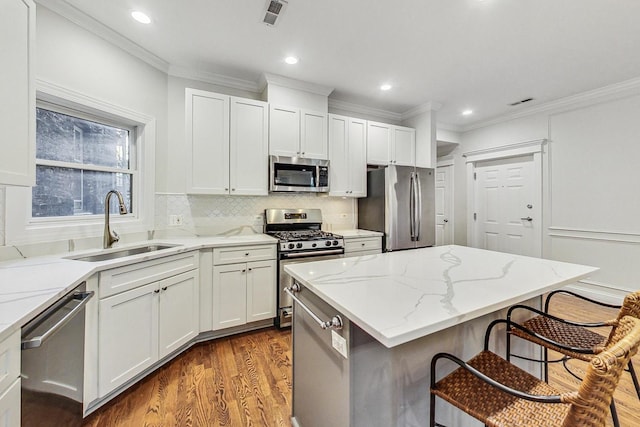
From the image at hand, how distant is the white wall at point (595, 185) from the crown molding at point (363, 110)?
2063 millimetres

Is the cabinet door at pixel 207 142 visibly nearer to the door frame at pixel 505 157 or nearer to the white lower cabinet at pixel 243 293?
the white lower cabinet at pixel 243 293

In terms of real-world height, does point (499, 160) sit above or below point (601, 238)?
above

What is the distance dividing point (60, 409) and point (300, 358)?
106cm

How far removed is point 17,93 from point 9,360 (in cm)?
125

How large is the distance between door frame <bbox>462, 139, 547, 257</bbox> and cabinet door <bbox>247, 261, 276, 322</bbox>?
158 inches

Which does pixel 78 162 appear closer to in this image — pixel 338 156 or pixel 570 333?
pixel 338 156

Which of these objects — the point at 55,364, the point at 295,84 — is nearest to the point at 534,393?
the point at 55,364

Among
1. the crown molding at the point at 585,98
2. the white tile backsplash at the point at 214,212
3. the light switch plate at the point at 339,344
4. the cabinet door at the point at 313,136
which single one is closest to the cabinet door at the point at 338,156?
the cabinet door at the point at 313,136

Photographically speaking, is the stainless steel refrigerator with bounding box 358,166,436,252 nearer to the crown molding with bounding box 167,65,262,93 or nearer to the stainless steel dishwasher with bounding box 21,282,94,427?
the crown molding with bounding box 167,65,262,93

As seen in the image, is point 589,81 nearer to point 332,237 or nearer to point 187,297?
point 332,237

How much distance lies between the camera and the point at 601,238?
11.3 ft

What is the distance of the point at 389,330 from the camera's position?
2.55 ft

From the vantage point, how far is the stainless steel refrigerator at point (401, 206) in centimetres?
338

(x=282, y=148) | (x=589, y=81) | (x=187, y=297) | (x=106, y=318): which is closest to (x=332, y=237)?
(x=282, y=148)
